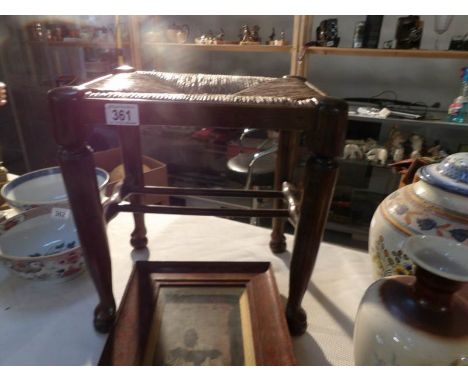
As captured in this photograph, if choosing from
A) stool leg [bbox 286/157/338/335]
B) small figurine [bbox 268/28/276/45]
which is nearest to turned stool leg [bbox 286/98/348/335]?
stool leg [bbox 286/157/338/335]

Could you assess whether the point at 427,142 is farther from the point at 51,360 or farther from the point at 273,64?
the point at 51,360

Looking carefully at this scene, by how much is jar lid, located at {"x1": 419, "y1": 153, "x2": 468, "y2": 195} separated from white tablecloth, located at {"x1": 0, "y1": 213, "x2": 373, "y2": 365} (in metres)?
0.24

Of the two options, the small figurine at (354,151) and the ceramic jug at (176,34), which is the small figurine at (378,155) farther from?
the ceramic jug at (176,34)

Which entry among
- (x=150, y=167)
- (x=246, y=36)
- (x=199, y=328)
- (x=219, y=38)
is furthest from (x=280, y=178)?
(x=219, y=38)

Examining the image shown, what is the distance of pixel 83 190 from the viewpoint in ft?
1.25

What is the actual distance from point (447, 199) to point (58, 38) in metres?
1.92

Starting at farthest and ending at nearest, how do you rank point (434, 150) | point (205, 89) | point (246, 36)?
1. point (246, 36)
2. point (434, 150)
3. point (205, 89)

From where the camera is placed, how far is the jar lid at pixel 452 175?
386 millimetres

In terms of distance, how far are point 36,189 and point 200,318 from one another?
1.60ft

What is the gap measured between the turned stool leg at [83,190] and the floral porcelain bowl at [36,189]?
0.70ft

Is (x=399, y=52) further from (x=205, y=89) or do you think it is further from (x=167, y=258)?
(x=167, y=258)

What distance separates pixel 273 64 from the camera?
5.01 feet
